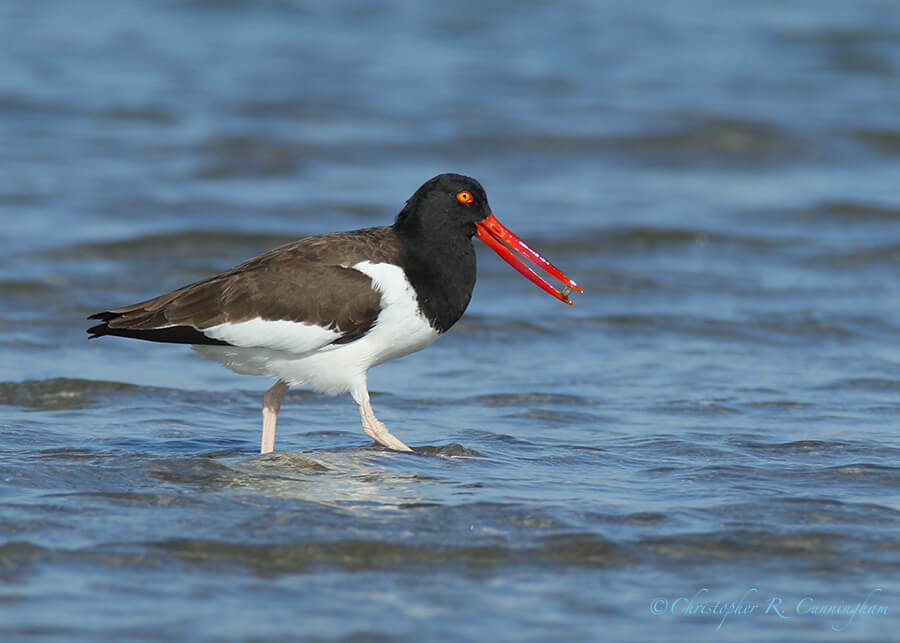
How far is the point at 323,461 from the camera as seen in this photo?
22.1 feet

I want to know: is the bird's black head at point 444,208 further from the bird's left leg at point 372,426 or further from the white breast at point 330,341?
the bird's left leg at point 372,426

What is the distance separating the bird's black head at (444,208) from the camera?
6930 mm

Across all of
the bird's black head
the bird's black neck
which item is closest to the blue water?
the bird's black neck

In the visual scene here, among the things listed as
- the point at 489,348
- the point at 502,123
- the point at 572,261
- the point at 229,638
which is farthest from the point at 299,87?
the point at 229,638

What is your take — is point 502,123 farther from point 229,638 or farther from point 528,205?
point 229,638

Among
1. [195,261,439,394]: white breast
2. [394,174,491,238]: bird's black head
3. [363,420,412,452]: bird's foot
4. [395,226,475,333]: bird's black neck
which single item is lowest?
[363,420,412,452]: bird's foot

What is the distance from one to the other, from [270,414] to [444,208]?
4.93 feet

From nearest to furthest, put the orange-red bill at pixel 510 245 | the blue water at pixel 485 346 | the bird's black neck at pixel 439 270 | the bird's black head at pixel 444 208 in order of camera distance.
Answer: the blue water at pixel 485 346 < the bird's black neck at pixel 439 270 < the bird's black head at pixel 444 208 < the orange-red bill at pixel 510 245

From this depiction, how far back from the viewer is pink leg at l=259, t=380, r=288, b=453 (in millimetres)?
6891

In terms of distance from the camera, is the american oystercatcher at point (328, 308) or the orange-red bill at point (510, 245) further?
the orange-red bill at point (510, 245)


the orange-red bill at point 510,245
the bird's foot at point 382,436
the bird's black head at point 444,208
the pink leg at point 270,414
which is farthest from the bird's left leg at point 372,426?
the orange-red bill at point 510,245

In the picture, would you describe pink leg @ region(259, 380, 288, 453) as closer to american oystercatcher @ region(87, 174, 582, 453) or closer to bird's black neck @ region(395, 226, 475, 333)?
american oystercatcher @ region(87, 174, 582, 453)

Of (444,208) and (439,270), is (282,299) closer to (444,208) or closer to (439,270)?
(439,270)

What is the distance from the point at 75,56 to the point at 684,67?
31.5 feet
